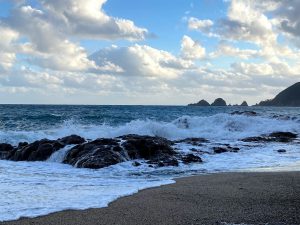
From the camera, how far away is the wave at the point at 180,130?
1140 inches

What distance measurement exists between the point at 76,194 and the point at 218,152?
11.4 meters

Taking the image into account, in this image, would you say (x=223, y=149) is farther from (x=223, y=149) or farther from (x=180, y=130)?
(x=180, y=130)

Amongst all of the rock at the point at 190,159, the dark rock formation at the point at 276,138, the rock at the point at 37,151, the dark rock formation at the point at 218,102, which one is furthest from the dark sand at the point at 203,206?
the dark rock formation at the point at 218,102

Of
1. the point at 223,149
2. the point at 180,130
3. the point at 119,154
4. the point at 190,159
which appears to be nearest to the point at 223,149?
the point at 223,149

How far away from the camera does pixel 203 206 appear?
25.8 feet

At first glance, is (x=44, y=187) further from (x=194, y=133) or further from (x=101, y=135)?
(x=194, y=133)

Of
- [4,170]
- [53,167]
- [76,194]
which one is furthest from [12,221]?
[53,167]

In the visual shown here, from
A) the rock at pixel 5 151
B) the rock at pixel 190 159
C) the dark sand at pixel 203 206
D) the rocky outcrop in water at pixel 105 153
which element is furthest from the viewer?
the rock at pixel 5 151

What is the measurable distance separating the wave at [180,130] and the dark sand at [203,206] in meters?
18.5

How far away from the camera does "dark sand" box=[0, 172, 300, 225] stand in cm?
680

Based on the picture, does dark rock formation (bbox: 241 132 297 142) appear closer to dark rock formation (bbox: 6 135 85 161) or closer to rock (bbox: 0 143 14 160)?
dark rock formation (bbox: 6 135 85 161)

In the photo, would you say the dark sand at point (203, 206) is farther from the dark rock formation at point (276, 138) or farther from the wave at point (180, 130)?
the wave at point (180, 130)

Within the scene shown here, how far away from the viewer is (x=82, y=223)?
671 centimetres

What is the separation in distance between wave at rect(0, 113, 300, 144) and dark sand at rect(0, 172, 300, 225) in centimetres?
1847
